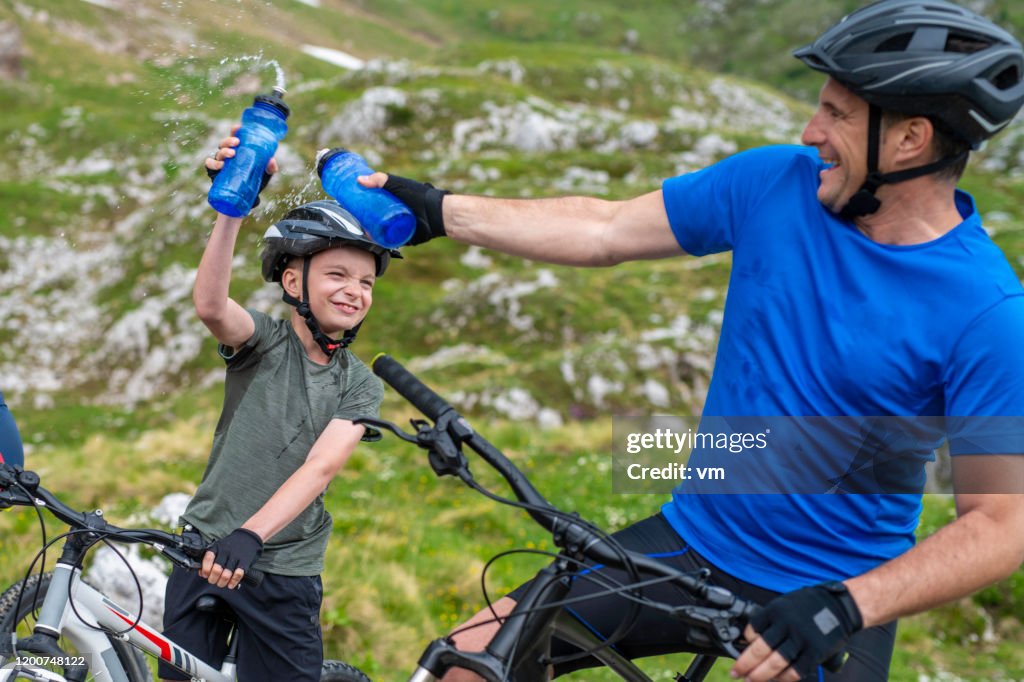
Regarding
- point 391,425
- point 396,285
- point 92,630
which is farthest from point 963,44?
point 396,285

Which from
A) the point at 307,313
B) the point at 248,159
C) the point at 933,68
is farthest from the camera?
the point at 307,313

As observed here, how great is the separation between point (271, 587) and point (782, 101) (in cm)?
6490

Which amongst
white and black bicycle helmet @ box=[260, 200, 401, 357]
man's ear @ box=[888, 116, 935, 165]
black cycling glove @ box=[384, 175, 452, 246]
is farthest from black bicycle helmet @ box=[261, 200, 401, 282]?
man's ear @ box=[888, 116, 935, 165]

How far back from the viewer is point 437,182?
124 feet

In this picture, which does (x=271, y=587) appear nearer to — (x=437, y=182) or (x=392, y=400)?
(x=392, y=400)

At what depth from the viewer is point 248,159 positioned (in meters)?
3.81

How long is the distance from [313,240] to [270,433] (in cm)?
98

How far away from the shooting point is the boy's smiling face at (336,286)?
4.55 metres

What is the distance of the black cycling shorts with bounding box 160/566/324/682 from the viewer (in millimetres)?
4422

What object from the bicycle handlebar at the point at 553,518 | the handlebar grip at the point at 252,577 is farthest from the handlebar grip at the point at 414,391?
the handlebar grip at the point at 252,577

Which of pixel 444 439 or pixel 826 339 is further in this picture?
pixel 826 339

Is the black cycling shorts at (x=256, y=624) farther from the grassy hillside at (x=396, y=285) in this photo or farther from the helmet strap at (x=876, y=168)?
the helmet strap at (x=876, y=168)

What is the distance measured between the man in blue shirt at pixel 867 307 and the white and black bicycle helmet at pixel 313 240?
25.3 inches

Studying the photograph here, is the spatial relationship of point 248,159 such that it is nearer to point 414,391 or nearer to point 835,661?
point 414,391
